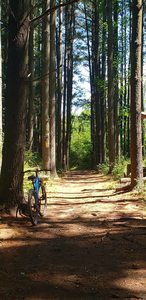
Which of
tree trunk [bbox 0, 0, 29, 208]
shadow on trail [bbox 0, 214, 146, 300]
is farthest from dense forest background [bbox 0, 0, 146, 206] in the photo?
shadow on trail [bbox 0, 214, 146, 300]

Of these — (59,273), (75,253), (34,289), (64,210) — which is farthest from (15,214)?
(34,289)

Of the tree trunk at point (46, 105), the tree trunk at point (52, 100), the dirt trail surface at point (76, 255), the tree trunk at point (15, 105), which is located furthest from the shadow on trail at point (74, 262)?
the tree trunk at point (52, 100)

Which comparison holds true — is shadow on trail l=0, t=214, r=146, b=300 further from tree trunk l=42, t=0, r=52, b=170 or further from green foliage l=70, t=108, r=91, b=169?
green foliage l=70, t=108, r=91, b=169

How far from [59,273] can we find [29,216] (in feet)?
8.01

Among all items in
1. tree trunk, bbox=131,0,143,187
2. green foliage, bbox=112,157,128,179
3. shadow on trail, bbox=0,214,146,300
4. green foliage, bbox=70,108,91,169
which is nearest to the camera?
shadow on trail, bbox=0,214,146,300

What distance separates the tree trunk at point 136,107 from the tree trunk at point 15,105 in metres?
4.50

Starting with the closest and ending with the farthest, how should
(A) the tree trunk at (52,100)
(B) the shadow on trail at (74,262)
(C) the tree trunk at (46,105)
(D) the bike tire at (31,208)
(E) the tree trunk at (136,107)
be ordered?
(B) the shadow on trail at (74,262), (D) the bike tire at (31,208), (E) the tree trunk at (136,107), (C) the tree trunk at (46,105), (A) the tree trunk at (52,100)

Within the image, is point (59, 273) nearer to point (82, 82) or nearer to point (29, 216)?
point (29, 216)

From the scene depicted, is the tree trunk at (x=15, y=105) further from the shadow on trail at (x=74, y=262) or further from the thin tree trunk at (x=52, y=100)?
the thin tree trunk at (x=52, y=100)

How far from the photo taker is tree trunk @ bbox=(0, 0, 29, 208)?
7.32 m

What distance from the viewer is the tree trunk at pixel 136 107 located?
36.0 feet

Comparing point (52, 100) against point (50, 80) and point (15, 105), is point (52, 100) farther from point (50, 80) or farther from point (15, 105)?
point (15, 105)

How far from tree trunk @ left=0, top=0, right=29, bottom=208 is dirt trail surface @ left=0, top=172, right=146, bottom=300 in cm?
73

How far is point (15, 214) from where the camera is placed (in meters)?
7.23
